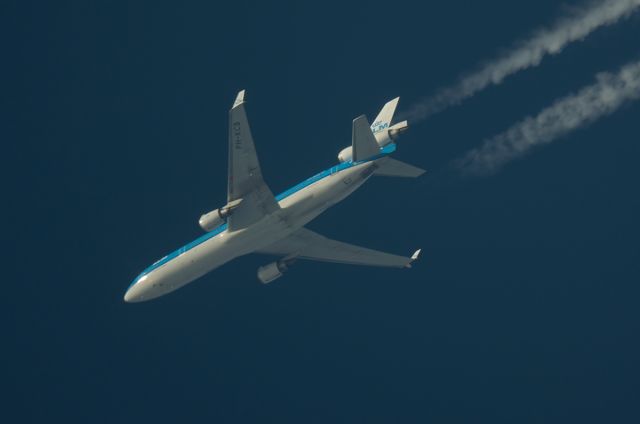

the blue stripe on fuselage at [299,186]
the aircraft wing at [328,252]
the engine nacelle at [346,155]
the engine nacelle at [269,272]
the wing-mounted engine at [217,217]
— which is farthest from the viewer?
the aircraft wing at [328,252]

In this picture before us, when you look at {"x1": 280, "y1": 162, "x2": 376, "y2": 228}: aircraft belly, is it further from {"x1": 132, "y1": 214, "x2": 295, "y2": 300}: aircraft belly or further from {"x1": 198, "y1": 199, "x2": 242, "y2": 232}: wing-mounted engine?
{"x1": 198, "y1": 199, "x2": 242, "y2": 232}: wing-mounted engine

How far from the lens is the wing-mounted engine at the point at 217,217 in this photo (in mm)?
60125

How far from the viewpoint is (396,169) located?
60969 millimetres

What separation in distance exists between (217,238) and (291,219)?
4214 mm

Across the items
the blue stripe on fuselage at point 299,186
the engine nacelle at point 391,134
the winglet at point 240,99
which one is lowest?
the blue stripe on fuselage at point 299,186

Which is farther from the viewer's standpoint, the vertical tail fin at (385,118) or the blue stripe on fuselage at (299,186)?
the vertical tail fin at (385,118)

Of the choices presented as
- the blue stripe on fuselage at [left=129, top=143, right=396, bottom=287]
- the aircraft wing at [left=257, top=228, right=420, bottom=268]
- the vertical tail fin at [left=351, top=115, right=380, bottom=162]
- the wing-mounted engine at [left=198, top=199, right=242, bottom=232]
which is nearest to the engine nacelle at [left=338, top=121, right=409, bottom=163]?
the blue stripe on fuselage at [left=129, top=143, right=396, bottom=287]

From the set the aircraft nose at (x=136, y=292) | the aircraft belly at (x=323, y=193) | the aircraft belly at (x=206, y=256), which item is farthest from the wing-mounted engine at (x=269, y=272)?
the aircraft nose at (x=136, y=292)

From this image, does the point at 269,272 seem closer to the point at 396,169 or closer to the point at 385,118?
the point at 396,169

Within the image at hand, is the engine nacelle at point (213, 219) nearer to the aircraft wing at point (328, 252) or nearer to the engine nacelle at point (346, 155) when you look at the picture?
the engine nacelle at point (346, 155)

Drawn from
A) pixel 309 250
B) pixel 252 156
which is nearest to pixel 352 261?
pixel 309 250

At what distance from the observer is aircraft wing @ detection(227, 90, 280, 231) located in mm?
56219

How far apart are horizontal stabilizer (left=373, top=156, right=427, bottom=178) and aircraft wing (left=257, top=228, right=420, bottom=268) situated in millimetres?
8325

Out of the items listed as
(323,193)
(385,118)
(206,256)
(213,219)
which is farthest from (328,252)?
(213,219)
